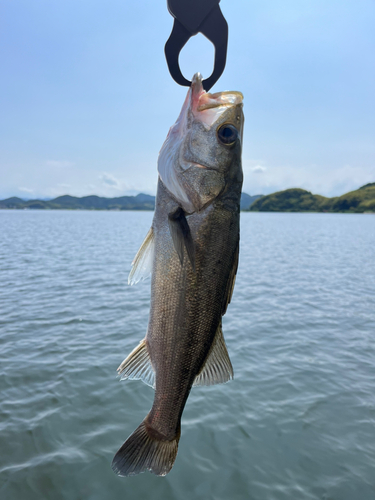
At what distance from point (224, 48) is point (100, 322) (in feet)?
39.1

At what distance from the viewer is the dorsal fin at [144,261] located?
2679 mm

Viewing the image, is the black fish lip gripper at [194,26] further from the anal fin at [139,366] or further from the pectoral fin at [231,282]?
the anal fin at [139,366]

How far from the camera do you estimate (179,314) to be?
256 centimetres

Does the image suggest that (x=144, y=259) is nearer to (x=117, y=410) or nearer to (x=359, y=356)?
(x=117, y=410)

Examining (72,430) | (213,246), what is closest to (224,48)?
(213,246)

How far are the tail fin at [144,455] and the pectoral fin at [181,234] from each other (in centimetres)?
136

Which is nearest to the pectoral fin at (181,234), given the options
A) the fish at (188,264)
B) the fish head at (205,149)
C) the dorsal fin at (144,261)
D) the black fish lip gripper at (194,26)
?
the fish at (188,264)

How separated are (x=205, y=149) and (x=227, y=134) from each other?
197mm

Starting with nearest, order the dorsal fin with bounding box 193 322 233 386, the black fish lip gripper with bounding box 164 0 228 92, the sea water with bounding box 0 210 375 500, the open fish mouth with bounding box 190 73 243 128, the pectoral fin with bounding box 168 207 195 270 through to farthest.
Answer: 1. the black fish lip gripper with bounding box 164 0 228 92
2. the pectoral fin with bounding box 168 207 195 270
3. the open fish mouth with bounding box 190 73 243 128
4. the dorsal fin with bounding box 193 322 233 386
5. the sea water with bounding box 0 210 375 500

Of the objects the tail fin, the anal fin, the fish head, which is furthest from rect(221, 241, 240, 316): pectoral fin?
the tail fin

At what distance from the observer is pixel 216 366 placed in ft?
9.04

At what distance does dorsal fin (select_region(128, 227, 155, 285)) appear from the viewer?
2679mm

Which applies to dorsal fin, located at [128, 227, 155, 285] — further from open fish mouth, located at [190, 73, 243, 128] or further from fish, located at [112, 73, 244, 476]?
open fish mouth, located at [190, 73, 243, 128]

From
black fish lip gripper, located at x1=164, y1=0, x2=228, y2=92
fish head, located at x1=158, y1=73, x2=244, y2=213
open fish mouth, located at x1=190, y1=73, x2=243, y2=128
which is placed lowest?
fish head, located at x1=158, y1=73, x2=244, y2=213
